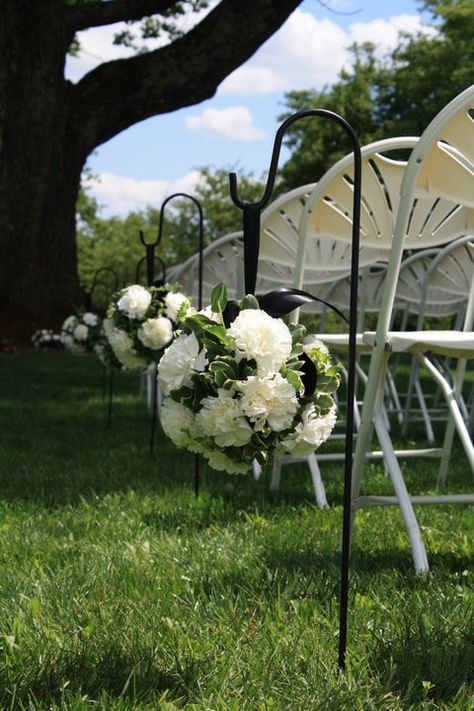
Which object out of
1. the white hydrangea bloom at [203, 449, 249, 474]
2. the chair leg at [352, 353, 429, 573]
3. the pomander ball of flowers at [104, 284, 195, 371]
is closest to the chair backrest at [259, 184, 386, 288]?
the pomander ball of flowers at [104, 284, 195, 371]

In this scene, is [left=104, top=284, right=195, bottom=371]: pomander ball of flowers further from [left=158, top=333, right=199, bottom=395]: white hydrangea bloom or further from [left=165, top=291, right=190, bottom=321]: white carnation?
[left=158, top=333, right=199, bottom=395]: white hydrangea bloom

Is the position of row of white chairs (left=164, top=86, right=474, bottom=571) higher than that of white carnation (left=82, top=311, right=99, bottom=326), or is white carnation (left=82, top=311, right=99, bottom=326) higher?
row of white chairs (left=164, top=86, right=474, bottom=571)

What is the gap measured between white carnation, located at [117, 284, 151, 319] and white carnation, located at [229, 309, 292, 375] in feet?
9.38

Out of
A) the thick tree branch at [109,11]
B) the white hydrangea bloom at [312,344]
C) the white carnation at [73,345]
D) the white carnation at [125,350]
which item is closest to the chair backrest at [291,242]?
the white carnation at [125,350]

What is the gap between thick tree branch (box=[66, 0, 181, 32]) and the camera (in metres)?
12.9

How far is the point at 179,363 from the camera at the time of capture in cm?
185

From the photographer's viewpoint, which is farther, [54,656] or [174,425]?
[54,656]

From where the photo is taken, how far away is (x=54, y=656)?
81.3 inches

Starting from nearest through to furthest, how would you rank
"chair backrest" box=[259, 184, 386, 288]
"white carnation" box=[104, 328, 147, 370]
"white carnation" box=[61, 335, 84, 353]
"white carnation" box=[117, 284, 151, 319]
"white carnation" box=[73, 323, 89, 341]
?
"chair backrest" box=[259, 184, 386, 288] < "white carnation" box=[117, 284, 151, 319] < "white carnation" box=[104, 328, 147, 370] < "white carnation" box=[73, 323, 89, 341] < "white carnation" box=[61, 335, 84, 353]

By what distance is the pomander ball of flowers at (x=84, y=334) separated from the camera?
7.06m

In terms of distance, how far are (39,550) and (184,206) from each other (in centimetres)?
4431

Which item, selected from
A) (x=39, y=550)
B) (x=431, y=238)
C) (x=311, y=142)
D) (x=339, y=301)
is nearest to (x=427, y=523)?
(x=431, y=238)

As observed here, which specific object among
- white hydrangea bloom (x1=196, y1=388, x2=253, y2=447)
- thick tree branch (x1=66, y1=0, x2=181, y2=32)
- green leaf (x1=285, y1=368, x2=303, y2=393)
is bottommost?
white hydrangea bloom (x1=196, y1=388, x2=253, y2=447)

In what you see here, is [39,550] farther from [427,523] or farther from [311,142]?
[311,142]
